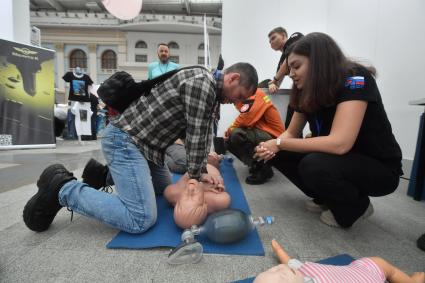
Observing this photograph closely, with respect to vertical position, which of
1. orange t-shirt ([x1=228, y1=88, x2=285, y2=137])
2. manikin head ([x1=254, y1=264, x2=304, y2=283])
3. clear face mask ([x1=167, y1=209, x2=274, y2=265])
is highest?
orange t-shirt ([x1=228, y1=88, x2=285, y2=137])

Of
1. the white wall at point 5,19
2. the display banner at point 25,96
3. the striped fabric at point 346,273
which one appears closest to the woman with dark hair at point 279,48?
the striped fabric at point 346,273

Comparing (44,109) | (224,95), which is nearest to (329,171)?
(224,95)

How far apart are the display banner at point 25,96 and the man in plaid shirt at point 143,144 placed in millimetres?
3193

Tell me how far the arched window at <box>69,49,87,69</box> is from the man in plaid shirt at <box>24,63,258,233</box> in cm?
1506

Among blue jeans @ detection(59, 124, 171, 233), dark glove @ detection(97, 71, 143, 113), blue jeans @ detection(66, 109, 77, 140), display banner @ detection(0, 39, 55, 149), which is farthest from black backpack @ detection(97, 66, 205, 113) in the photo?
blue jeans @ detection(66, 109, 77, 140)

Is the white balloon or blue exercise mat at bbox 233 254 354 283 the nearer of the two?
blue exercise mat at bbox 233 254 354 283

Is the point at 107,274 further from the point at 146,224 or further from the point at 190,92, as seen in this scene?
the point at 190,92

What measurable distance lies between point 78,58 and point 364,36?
48.5 feet

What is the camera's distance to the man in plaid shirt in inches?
44.9

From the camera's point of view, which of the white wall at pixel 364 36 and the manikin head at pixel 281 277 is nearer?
the manikin head at pixel 281 277

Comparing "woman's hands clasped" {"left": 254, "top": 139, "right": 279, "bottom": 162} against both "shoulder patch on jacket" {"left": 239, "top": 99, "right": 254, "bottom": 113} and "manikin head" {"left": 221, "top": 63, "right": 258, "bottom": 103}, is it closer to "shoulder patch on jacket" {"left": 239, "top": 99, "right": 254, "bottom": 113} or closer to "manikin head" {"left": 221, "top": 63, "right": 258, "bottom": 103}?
"manikin head" {"left": 221, "top": 63, "right": 258, "bottom": 103}

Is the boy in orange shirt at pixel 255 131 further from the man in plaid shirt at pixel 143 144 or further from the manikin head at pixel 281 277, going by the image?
the manikin head at pixel 281 277

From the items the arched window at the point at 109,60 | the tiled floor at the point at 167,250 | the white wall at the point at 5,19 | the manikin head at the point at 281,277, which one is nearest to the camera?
the manikin head at the point at 281,277

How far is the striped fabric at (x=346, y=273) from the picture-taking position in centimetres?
72
